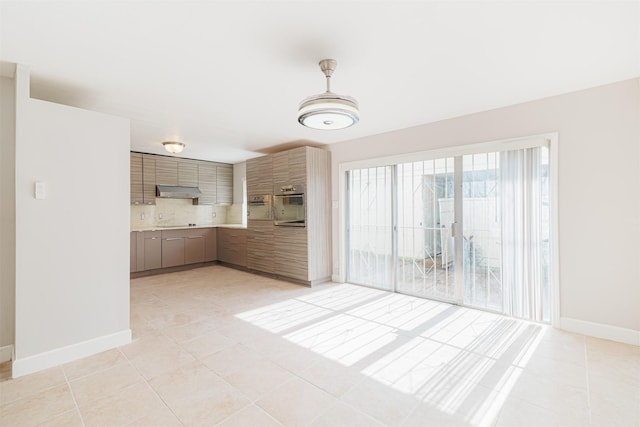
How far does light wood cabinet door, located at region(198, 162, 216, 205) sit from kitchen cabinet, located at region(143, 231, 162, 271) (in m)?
1.36

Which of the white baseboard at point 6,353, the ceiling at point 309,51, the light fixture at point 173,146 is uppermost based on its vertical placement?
→ the ceiling at point 309,51

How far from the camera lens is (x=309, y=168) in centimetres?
475

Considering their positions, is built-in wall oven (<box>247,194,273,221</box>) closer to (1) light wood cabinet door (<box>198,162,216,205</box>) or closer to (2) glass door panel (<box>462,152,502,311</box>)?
(1) light wood cabinet door (<box>198,162,216,205</box>)

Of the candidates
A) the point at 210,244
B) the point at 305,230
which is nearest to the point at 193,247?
the point at 210,244

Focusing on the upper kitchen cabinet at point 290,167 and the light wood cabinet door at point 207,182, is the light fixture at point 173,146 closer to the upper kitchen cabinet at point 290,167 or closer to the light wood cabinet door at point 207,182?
the upper kitchen cabinet at point 290,167

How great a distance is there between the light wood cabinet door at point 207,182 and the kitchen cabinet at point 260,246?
5.49 ft

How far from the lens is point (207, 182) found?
676 cm

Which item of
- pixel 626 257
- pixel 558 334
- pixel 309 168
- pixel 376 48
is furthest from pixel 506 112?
pixel 309 168

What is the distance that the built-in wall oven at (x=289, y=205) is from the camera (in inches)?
188

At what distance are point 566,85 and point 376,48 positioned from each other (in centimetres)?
206

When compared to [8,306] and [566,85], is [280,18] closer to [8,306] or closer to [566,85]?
[566,85]

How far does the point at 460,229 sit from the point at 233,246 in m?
4.51

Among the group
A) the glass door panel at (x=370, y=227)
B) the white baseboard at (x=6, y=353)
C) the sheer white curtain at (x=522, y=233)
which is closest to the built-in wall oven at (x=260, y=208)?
the glass door panel at (x=370, y=227)

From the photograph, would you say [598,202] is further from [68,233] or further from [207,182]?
[207,182]
